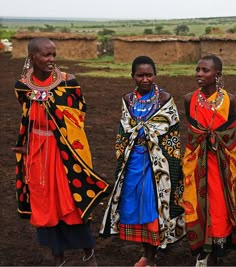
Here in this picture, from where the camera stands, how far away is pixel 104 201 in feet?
23.5

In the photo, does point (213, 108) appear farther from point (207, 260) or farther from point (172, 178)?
point (207, 260)

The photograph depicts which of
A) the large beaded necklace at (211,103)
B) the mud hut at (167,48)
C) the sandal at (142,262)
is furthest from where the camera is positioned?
the mud hut at (167,48)

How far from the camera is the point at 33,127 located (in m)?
5.04

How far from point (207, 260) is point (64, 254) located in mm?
1225

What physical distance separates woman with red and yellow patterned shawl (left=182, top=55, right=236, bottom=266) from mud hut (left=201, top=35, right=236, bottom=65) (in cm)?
2144

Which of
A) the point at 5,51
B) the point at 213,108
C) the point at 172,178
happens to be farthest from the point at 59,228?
the point at 5,51

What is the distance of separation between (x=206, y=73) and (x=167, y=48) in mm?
23139

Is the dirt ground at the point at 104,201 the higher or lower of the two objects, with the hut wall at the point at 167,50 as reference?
higher

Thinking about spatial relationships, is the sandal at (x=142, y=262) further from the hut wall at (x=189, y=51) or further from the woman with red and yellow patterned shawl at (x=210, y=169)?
the hut wall at (x=189, y=51)

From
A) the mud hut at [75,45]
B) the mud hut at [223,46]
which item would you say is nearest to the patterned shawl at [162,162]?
the mud hut at [223,46]

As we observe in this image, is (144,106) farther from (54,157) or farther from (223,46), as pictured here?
(223,46)

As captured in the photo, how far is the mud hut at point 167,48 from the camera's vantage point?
2783 centimetres

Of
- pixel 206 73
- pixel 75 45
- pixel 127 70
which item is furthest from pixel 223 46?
pixel 206 73

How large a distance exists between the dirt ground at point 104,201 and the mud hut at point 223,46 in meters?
8.58
